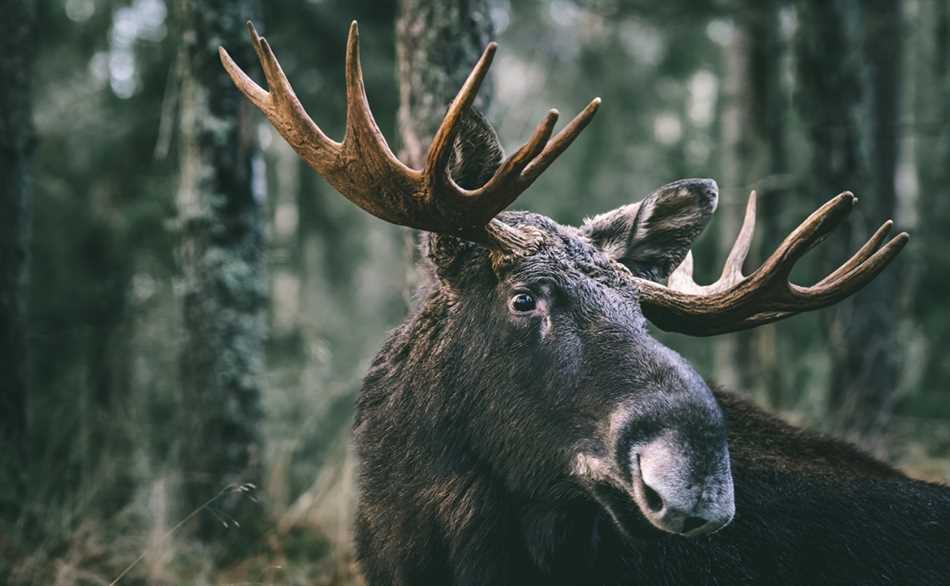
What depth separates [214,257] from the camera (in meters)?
5.38

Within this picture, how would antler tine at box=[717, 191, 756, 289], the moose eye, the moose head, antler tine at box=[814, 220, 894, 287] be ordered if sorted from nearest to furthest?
1. the moose head
2. the moose eye
3. antler tine at box=[814, 220, 894, 287]
4. antler tine at box=[717, 191, 756, 289]

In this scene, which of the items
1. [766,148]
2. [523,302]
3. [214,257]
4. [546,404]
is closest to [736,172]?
[766,148]

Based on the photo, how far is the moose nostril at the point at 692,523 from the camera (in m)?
2.47

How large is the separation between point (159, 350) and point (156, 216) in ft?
5.37

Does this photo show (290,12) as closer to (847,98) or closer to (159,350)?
(159,350)

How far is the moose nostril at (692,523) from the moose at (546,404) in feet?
0.54

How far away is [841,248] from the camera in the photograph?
7.72 m

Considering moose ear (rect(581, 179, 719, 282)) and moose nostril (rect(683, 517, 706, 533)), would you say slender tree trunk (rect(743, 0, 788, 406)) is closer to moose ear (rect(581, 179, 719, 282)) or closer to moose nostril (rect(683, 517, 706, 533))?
moose ear (rect(581, 179, 719, 282))

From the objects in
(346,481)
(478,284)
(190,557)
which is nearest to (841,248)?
(346,481)

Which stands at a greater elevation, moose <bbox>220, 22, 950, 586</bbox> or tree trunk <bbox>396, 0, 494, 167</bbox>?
tree trunk <bbox>396, 0, 494, 167</bbox>

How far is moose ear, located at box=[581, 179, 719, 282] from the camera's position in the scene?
359cm

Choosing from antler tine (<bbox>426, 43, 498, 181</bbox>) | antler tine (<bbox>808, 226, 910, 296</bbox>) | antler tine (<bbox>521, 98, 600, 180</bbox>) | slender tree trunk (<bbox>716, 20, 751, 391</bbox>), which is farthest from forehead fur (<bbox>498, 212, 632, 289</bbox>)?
slender tree trunk (<bbox>716, 20, 751, 391</bbox>)

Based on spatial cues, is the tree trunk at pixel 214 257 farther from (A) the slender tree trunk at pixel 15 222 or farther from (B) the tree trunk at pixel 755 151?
(B) the tree trunk at pixel 755 151

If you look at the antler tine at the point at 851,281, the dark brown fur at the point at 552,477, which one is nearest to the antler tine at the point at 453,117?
the dark brown fur at the point at 552,477
